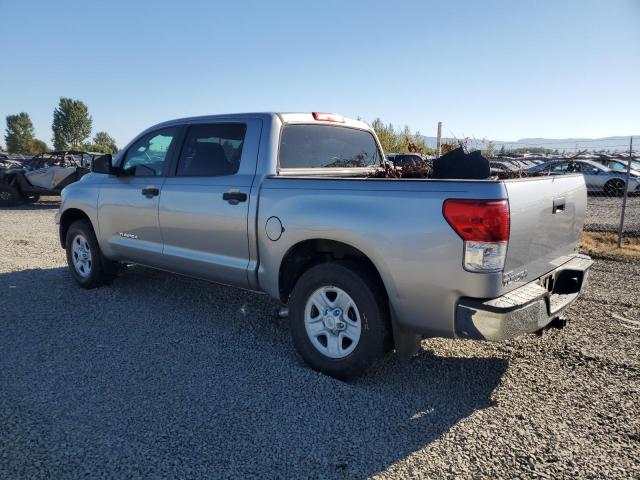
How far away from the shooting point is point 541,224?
3.12 m

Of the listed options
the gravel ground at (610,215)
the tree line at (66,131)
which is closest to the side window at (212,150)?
the gravel ground at (610,215)

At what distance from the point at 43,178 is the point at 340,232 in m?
14.5

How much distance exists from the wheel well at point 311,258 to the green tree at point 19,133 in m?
117

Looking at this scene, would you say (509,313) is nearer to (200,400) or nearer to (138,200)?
(200,400)

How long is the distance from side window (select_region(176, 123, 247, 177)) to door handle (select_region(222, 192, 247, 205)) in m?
0.22

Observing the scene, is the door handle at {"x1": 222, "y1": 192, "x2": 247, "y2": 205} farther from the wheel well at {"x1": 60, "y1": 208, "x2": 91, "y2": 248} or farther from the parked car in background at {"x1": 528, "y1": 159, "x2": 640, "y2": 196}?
the parked car in background at {"x1": 528, "y1": 159, "x2": 640, "y2": 196}

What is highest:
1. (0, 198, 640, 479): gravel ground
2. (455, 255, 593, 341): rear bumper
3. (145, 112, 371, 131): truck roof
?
(145, 112, 371, 131): truck roof

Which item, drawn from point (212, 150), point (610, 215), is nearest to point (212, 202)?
point (212, 150)

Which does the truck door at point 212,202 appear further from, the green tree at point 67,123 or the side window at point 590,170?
the green tree at point 67,123

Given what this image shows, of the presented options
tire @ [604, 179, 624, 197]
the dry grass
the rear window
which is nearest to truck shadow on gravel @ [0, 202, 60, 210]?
the rear window

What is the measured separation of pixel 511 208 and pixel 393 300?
910 mm

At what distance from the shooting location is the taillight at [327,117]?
4.49m

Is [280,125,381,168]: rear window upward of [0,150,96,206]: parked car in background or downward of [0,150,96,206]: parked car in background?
upward

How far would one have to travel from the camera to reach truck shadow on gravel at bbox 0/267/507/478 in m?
2.58
